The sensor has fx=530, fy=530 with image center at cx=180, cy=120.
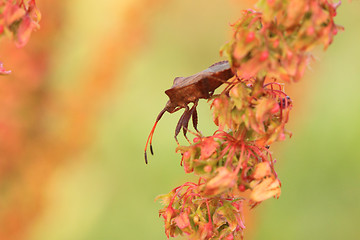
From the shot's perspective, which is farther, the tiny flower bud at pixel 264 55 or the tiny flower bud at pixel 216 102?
the tiny flower bud at pixel 216 102

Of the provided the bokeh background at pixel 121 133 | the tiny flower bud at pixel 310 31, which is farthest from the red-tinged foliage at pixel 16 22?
the bokeh background at pixel 121 133

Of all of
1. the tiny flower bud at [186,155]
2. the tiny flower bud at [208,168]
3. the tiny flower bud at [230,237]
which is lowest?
A: the tiny flower bud at [230,237]

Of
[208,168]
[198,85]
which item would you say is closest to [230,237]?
[208,168]

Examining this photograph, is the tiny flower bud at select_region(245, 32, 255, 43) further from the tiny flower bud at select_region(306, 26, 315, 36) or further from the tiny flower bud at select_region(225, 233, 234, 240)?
the tiny flower bud at select_region(225, 233, 234, 240)

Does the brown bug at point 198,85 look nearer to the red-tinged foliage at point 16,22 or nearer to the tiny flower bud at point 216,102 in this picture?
the tiny flower bud at point 216,102

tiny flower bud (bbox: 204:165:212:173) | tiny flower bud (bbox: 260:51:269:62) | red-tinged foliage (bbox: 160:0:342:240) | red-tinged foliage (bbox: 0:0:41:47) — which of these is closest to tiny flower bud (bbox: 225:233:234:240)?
red-tinged foliage (bbox: 160:0:342:240)

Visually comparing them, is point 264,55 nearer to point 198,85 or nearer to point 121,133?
point 198,85

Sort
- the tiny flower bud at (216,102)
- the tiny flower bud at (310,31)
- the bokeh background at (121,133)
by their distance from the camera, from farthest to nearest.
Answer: the bokeh background at (121,133) < the tiny flower bud at (216,102) < the tiny flower bud at (310,31)

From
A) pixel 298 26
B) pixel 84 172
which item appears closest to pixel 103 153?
pixel 84 172
